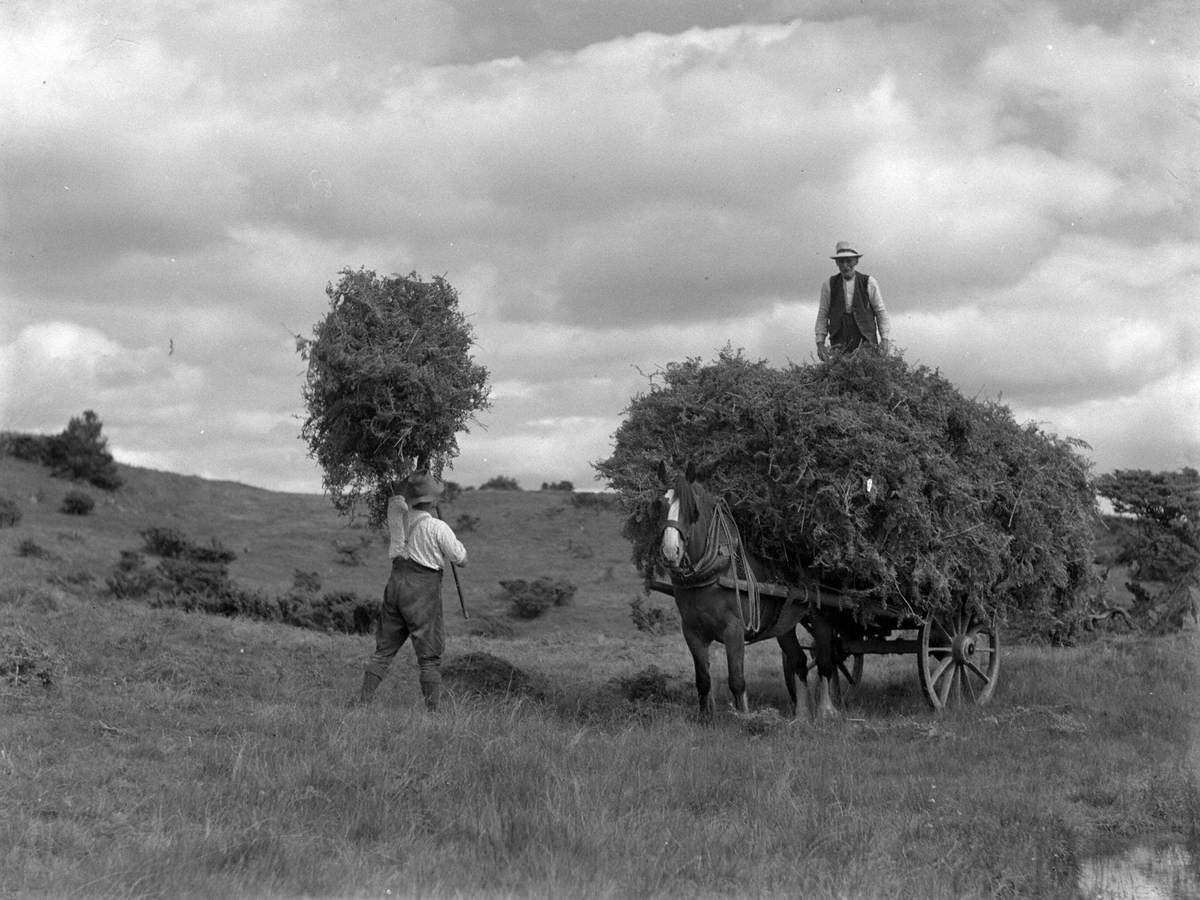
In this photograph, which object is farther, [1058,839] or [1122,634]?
[1122,634]

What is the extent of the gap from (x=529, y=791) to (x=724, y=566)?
148 inches

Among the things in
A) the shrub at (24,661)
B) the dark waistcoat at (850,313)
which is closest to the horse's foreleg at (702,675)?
the dark waistcoat at (850,313)

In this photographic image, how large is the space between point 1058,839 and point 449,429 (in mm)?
5756

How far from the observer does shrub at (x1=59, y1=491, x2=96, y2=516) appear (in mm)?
31938

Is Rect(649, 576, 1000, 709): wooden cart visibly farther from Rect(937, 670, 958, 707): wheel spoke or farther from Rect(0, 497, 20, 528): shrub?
Rect(0, 497, 20, 528): shrub

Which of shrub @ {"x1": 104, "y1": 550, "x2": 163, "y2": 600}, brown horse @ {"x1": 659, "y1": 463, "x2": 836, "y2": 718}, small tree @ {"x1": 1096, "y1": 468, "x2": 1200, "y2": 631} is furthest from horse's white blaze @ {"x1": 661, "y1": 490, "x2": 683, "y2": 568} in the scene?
small tree @ {"x1": 1096, "y1": 468, "x2": 1200, "y2": 631}

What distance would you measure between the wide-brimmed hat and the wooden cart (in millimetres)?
2350

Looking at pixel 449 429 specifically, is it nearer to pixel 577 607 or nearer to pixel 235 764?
pixel 235 764

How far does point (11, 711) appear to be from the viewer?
28.6 feet

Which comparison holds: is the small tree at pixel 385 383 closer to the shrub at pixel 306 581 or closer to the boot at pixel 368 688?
the boot at pixel 368 688

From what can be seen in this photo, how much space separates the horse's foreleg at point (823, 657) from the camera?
11625 millimetres

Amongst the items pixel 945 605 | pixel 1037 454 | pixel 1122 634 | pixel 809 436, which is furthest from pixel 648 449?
pixel 1122 634

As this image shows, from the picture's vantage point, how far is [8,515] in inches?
1096

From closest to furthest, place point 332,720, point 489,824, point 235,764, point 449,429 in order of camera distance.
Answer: point 489,824 → point 235,764 → point 332,720 → point 449,429
